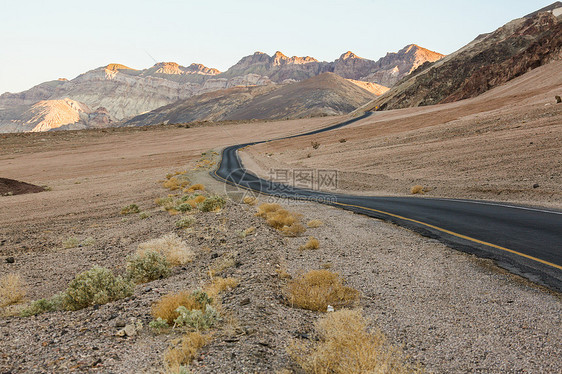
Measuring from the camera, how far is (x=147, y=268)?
961cm

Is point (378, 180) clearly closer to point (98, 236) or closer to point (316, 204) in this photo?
point (316, 204)

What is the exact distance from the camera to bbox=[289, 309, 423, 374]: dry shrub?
4.20 m

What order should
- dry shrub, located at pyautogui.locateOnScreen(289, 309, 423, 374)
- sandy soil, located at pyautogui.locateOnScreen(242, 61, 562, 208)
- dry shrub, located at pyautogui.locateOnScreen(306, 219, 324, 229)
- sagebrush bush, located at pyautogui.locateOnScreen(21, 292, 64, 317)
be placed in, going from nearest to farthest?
1. dry shrub, located at pyautogui.locateOnScreen(289, 309, 423, 374)
2. sagebrush bush, located at pyautogui.locateOnScreen(21, 292, 64, 317)
3. dry shrub, located at pyautogui.locateOnScreen(306, 219, 324, 229)
4. sandy soil, located at pyautogui.locateOnScreen(242, 61, 562, 208)

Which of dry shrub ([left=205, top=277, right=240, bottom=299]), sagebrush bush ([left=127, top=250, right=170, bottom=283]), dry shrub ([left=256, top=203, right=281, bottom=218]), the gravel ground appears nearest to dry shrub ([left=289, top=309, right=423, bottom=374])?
the gravel ground

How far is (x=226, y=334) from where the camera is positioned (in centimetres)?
547

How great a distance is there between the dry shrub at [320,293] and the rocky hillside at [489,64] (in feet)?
276

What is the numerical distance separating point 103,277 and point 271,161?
43.0m

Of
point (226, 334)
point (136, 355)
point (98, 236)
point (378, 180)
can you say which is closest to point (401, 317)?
point (226, 334)

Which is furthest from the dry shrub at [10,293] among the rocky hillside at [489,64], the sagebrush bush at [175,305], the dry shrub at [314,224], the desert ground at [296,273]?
the rocky hillside at [489,64]

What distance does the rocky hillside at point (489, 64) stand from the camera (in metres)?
71.4

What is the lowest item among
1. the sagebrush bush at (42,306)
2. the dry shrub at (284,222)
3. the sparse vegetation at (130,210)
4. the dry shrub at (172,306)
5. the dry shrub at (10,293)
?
the sparse vegetation at (130,210)

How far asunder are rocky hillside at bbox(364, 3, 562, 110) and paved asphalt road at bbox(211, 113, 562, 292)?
73.1 m

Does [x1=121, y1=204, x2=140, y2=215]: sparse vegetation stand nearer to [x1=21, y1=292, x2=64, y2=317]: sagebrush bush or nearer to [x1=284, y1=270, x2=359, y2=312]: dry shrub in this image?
[x1=21, y1=292, x2=64, y2=317]: sagebrush bush

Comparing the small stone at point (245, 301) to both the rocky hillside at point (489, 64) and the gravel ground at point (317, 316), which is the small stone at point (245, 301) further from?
the rocky hillside at point (489, 64)
